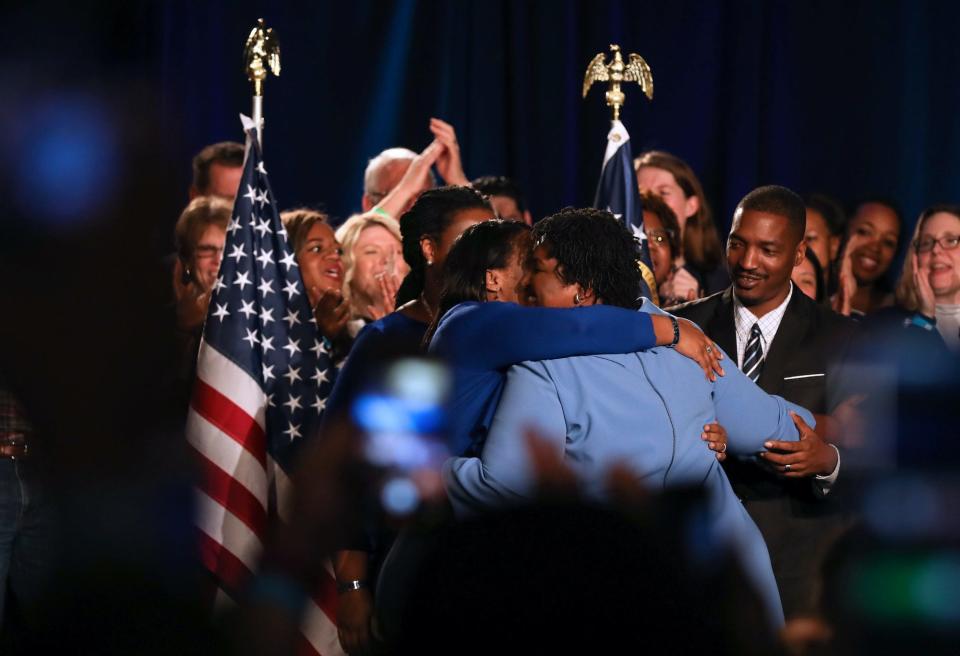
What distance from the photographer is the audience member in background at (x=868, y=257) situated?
17.1 feet

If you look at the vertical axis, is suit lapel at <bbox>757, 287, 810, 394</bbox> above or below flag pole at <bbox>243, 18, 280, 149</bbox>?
below

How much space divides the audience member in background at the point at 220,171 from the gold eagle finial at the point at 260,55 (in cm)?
67

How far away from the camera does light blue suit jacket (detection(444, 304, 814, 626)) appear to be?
8.02 feet

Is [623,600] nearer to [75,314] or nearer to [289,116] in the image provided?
[75,314]

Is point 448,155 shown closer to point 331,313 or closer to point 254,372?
point 331,313

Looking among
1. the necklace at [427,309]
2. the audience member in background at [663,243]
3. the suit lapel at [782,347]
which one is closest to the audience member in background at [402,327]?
the necklace at [427,309]

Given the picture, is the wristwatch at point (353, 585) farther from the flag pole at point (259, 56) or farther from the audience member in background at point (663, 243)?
the audience member in background at point (663, 243)

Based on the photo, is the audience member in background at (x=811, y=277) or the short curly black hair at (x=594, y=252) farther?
the audience member in background at (x=811, y=277)

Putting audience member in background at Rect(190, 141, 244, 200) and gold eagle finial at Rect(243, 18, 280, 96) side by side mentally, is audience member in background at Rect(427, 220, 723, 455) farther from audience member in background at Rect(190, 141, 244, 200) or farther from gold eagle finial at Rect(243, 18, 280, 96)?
audience member in background at Rect(190, 141, 244, 200)

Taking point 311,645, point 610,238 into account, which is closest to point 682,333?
point 610,238

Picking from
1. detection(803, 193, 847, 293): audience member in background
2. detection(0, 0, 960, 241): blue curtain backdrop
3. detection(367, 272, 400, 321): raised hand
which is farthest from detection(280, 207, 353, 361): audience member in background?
detection(0, 0, 960, 241): blue curtain backdrop

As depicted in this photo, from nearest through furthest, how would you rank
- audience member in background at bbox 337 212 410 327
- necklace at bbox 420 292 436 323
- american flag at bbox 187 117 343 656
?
1. necklace at bbox 420 292 436 323
2. american flag at bbox 187 117 343 656
3. audience member in background at bbox 337 212 410 327

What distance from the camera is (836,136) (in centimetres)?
661

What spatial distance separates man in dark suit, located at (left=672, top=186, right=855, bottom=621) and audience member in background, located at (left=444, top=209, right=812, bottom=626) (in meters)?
0.37
